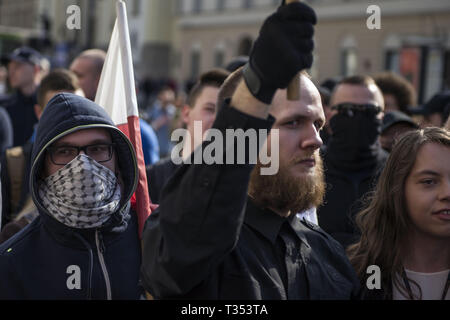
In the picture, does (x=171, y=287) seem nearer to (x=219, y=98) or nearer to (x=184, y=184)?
(x=184, y=184)

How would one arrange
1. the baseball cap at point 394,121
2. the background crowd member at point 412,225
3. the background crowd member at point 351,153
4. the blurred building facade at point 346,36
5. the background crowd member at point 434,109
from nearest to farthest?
1. the background crowd member at point 412,225
2. the background crowd member at point 351,153
3. the baseball cap at point 394,121
4. the background crowd member at point 434,109
5. the blurred building facade at point 346,36

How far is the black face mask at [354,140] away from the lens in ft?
16.3

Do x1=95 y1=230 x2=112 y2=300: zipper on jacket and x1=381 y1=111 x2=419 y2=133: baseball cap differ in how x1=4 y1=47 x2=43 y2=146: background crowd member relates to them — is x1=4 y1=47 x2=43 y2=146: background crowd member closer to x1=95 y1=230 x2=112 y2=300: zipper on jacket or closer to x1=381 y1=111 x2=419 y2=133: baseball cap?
x1=381 y1=111 x2=419 y2=133: baseball cap

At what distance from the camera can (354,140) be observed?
4.97 meters

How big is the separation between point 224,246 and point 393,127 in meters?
3.93

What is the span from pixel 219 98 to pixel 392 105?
461 cm

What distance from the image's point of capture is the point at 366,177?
4957 mm

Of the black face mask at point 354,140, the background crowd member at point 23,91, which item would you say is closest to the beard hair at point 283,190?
the black face mask at point 354,140

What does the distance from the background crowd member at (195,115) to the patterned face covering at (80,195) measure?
1.36m

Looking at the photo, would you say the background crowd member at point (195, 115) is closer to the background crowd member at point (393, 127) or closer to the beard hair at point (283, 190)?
the background crowd member at point (393, 127)

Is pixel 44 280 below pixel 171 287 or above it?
below

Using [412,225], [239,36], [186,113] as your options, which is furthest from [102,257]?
[239,36]

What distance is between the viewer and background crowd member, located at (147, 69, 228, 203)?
4.62 m

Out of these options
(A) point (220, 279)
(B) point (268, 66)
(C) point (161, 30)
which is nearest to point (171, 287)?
(A) point (220, 279)
